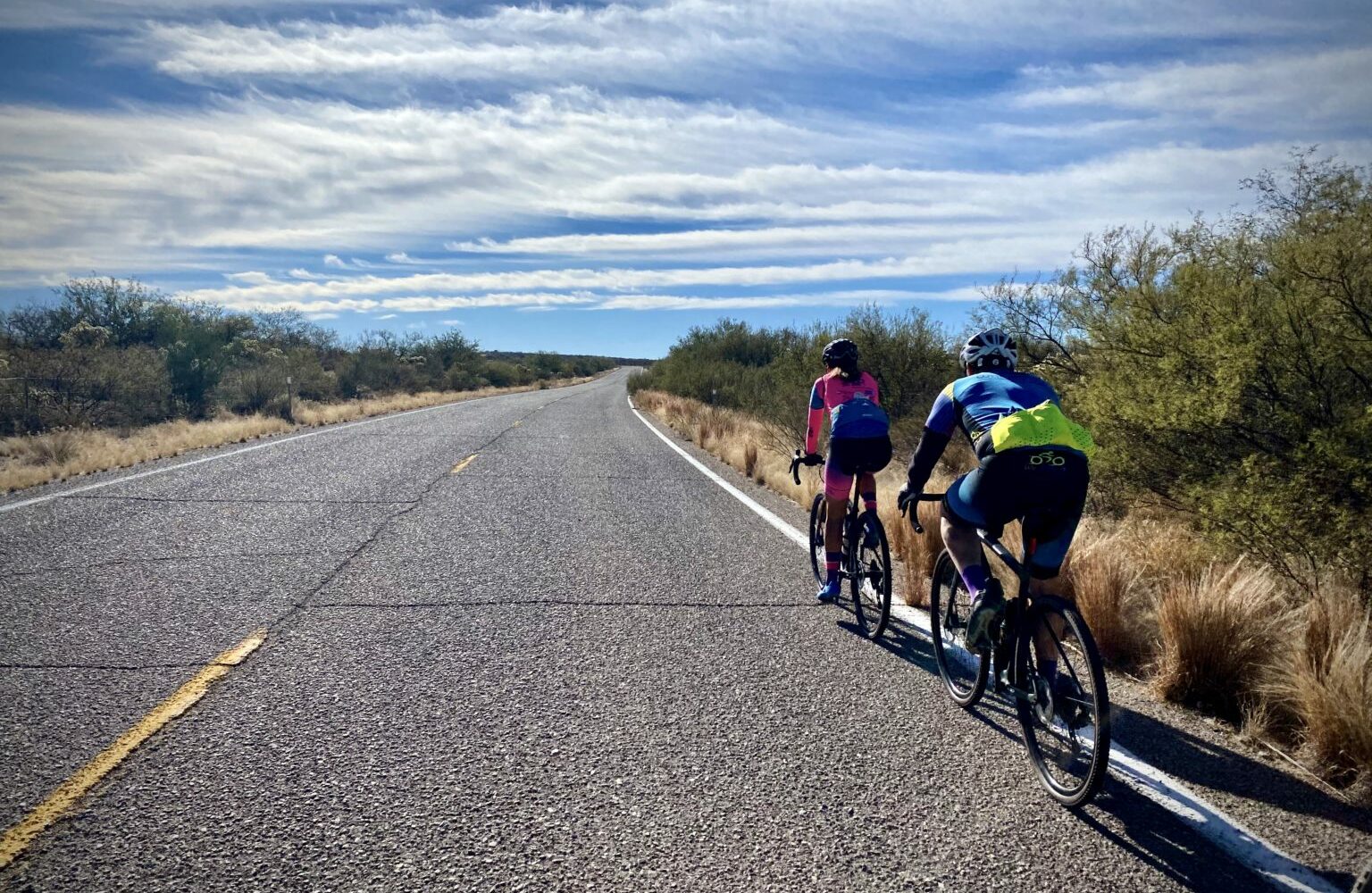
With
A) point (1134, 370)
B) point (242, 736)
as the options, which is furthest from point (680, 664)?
point (1134, 370)

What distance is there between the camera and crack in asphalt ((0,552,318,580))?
625cm

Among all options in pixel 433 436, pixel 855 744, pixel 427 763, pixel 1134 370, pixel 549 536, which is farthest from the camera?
pixel 433 436

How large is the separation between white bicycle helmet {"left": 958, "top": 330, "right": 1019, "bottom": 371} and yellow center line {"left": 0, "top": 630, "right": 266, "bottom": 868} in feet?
13.5

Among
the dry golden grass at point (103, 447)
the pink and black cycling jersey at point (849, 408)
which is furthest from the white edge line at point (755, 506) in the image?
the dry golden grass at point (103, 447)

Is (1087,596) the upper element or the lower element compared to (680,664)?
upper

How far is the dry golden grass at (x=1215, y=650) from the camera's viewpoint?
13.6 feet

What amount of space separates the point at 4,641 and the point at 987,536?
217 inches

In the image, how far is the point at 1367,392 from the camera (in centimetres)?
536

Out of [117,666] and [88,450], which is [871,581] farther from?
[88,450]

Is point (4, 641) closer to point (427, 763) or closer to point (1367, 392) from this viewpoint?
point (427, 763)

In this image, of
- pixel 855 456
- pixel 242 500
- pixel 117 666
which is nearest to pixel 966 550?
pixel 855 456

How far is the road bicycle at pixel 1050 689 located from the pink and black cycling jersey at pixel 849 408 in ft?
3.87

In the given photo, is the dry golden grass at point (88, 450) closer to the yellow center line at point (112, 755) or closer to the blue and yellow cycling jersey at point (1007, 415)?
the yellow center line at point (112, 755)

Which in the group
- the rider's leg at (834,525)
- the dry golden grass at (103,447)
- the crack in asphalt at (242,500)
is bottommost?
the dry golden grass at (103,447)
